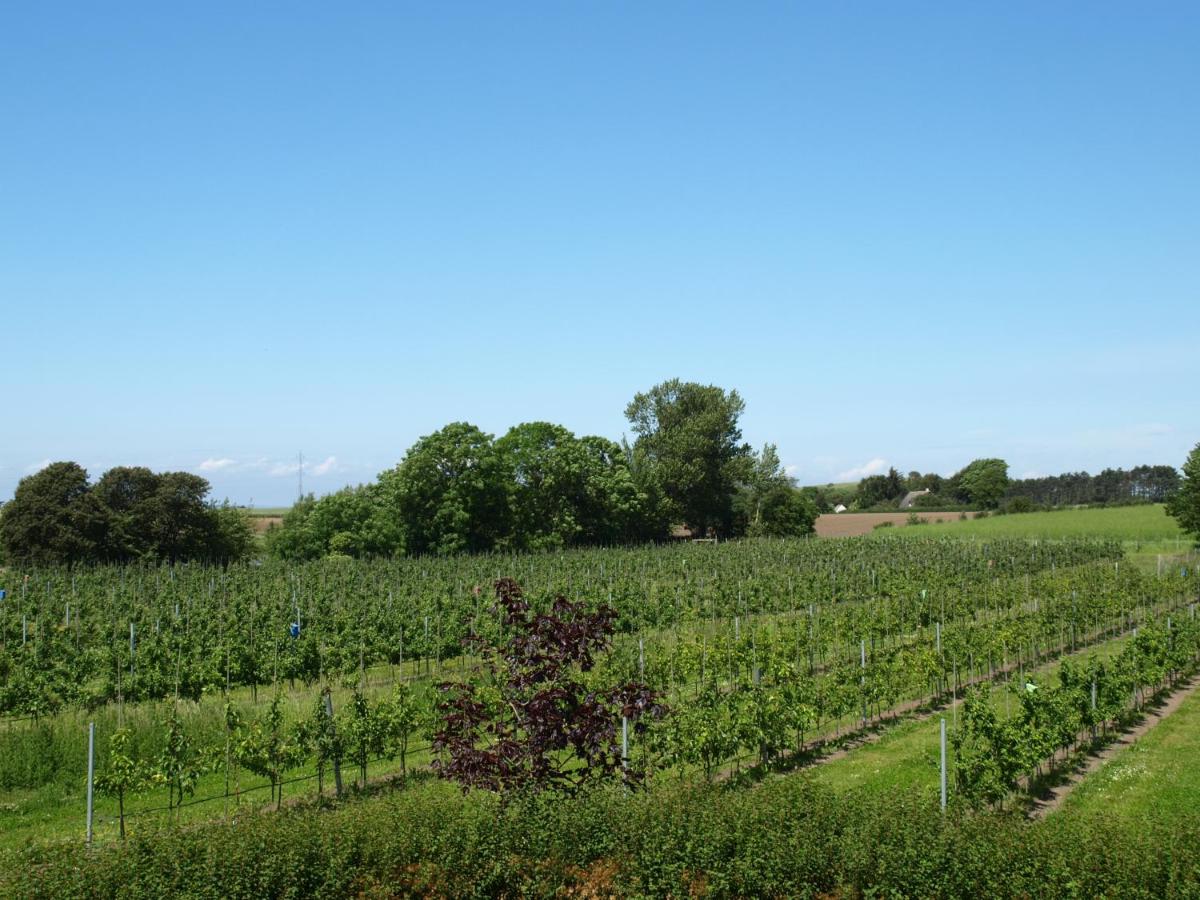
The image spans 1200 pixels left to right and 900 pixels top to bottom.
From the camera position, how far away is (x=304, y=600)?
30.8m

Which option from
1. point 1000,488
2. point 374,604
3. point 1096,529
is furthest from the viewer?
point 1000,488

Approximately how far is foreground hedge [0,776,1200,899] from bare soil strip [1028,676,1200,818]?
15.9 ft

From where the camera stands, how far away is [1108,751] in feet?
55.9

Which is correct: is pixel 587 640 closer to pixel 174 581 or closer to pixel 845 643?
pixel 845 643

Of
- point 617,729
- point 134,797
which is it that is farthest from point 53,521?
point 617,729

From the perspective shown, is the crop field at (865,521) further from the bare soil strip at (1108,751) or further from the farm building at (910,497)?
the bare soil strip at (1108,751)

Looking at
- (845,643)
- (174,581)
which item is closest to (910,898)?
(845,643)

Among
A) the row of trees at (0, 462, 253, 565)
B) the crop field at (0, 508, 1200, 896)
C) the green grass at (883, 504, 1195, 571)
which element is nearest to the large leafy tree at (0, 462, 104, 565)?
the row of trees at (0, 462, 253, 565)

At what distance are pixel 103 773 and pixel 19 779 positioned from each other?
3290 mm

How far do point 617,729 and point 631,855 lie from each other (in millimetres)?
3536

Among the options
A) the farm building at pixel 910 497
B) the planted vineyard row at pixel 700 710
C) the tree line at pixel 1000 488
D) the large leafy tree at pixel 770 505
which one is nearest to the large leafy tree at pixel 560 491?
the large leafy tree at pixel 770 505

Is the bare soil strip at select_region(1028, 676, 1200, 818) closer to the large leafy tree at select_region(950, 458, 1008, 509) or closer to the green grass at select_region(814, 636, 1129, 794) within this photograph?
the green grass at select_region(814, 636, 1129, 794)

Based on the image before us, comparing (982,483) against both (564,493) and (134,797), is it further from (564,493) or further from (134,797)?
(134,797)

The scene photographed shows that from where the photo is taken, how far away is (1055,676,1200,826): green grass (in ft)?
44.4
